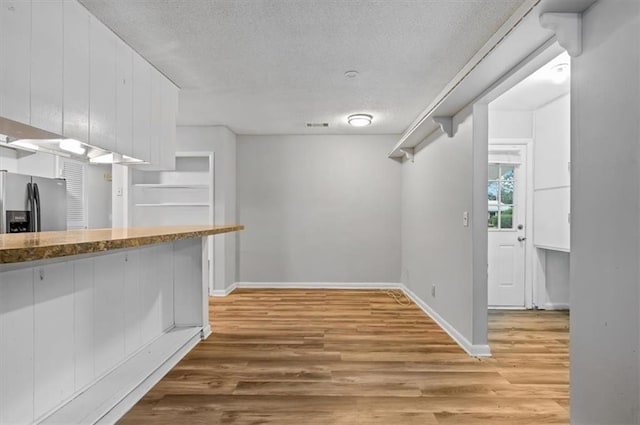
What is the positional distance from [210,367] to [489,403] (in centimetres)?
189

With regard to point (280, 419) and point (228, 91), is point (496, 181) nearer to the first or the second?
point (228, 91)

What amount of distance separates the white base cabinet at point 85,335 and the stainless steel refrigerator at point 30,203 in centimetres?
164

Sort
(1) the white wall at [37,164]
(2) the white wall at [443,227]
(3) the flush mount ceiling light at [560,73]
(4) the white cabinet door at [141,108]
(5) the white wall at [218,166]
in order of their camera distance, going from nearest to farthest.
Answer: (4) the white cabinet door at [141,108] < (3) the flush mount ceiling light at [560,73] < (2) the white wall at [443,227] < (1) the white wall at [37,164] < (5) the white wall at [218,166]

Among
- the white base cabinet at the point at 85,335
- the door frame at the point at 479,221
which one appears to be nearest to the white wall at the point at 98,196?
the white base cabinet at the point at 85,335

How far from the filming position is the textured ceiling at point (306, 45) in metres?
2.22

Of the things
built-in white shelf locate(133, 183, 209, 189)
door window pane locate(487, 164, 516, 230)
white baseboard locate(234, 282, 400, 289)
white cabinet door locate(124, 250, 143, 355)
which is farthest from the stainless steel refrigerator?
door window pane locate(487, 164, 516, 230)

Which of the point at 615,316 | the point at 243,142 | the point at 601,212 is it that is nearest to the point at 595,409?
the point at 615,316

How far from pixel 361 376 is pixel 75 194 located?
15.6 feet

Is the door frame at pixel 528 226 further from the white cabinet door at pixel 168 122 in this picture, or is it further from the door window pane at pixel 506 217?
the white cabinet door at pixel 168 122

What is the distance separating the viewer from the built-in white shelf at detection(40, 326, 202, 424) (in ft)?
6.25

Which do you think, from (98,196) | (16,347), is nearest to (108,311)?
(16,347)

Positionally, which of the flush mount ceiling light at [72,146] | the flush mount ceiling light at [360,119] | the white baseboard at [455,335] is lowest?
the white baseboard at [455,335]

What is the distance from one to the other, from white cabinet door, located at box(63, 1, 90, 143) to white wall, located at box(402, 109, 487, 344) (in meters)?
2.84

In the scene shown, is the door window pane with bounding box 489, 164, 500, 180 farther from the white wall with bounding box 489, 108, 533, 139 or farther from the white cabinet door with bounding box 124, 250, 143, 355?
the white cabinet door with bounding box 124, 250, 143, 355
